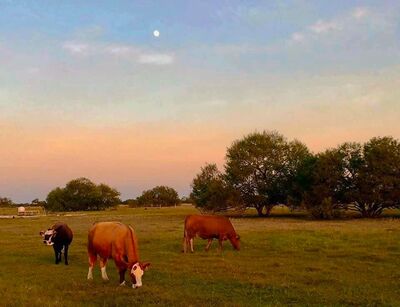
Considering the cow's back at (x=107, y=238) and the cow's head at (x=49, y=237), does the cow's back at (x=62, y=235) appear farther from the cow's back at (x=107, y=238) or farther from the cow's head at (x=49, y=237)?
the cow's back at (x=107, y=238)

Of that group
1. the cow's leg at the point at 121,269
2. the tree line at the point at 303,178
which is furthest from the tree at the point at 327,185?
→ the cow's leg at the point at 121,269

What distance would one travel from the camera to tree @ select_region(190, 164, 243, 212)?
2874 inches

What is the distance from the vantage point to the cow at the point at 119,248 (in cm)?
1583

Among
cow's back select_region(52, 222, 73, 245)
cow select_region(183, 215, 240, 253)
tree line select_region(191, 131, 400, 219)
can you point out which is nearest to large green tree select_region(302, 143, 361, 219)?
tree line select_region(191, 131, 400, 219)

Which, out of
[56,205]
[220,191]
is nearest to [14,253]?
[220,191]

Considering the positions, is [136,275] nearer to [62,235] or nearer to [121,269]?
[121,269]

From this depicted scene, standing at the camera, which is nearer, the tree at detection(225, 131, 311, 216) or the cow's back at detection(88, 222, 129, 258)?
the cow's back at detection(88, 222, 129, 258)

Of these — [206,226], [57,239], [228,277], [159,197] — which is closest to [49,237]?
[57,239]

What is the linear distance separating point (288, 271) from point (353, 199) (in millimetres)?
49031

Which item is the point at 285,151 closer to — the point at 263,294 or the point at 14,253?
the point at 14,253

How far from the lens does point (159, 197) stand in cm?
19425

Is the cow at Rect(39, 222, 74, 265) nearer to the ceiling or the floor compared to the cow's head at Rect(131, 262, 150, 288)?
nearer to the ceiling

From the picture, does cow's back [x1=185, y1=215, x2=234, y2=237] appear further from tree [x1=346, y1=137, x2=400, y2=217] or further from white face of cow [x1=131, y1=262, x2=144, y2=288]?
tree [x1=346, y1=137, x2=400, y2=217]

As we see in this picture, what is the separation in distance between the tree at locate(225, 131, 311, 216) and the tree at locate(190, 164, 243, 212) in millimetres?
1317
